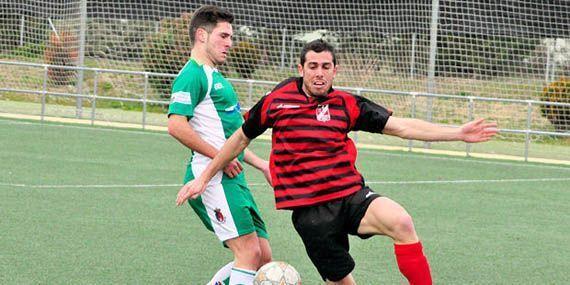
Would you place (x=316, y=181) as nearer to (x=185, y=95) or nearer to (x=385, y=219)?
(x=385, y=219)

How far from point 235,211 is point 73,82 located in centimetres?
1678

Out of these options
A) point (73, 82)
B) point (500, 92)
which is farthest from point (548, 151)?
point (73, 82)

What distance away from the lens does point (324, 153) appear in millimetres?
5742

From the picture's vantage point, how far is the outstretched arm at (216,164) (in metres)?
5.82

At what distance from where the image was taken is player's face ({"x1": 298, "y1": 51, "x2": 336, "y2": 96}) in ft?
18.8

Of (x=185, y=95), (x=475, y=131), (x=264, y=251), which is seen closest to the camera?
(x=475, y=131)

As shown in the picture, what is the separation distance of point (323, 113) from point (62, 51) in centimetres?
1813

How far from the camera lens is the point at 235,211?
593 centimetres

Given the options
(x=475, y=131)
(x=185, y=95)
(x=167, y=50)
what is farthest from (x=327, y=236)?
(x=167, y=50)

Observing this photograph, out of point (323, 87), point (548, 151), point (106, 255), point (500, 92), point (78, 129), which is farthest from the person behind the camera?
point (500, 92)

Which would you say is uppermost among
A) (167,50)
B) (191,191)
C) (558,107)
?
(167,50)

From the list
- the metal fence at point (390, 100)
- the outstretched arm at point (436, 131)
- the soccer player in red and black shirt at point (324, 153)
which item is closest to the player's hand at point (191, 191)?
the soccer player in red and black shirt at point (324, 153)

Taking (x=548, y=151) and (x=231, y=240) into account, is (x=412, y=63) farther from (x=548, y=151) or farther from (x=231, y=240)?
(x=231, y=240)

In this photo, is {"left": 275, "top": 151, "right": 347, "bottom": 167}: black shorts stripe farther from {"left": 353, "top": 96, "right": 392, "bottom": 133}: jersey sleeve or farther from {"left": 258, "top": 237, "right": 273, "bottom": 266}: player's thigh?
{"left": 258, "top": 237, "right": 273, "bottom": 266}: player's thigh
